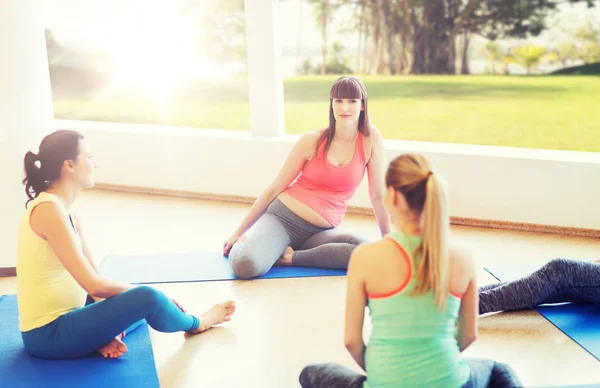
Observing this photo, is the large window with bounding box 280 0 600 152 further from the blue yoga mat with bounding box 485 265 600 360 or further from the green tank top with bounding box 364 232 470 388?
the green tank top with bounding box 364 232 470 388

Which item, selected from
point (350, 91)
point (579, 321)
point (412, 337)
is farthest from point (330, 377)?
point (350, 91)

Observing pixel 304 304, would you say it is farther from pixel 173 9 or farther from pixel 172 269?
pixel 173 9

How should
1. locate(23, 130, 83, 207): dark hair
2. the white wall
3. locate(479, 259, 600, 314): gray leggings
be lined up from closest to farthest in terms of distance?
locate(23, 130, 83, 207): dark hair → locate(479, 259, 600, 314): gray leggings → the white wall

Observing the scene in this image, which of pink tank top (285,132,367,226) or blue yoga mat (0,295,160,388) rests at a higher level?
pink tank top (285,132,367,226)

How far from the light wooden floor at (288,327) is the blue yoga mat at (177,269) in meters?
0.07

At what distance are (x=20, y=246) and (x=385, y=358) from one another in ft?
4.64

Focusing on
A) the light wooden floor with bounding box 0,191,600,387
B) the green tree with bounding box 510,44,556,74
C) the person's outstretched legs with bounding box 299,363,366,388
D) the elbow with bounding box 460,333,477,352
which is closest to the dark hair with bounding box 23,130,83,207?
the light wooden floor with bounding box 0,191,600,387

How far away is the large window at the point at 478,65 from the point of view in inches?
513

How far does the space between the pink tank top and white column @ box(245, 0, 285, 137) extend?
1336 millimetres

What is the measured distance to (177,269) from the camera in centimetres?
363

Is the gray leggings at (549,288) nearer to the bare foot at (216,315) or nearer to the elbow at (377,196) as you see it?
the elbow at (377,196)

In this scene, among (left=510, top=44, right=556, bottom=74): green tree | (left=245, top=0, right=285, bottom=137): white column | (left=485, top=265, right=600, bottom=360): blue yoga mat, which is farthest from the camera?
(left=510, top=44, right=556, bottom=74): green tree

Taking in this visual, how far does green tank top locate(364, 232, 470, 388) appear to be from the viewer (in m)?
1.85

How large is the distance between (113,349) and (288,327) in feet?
2.38
